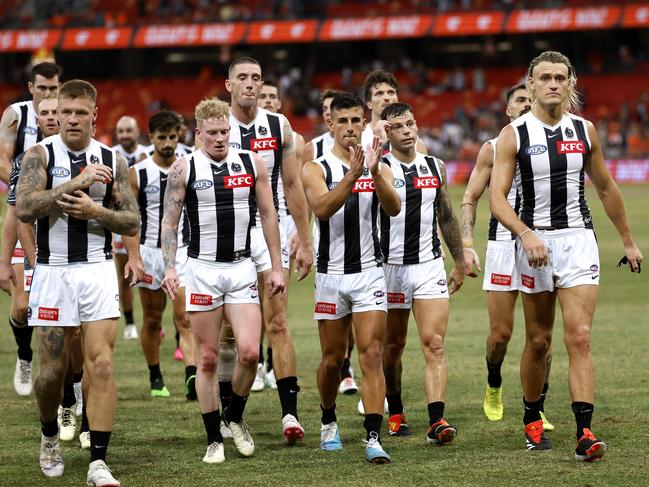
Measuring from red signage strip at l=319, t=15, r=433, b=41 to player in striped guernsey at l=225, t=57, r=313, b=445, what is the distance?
37.2 meters

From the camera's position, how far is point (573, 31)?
46562 mm

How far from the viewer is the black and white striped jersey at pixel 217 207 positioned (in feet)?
24.4

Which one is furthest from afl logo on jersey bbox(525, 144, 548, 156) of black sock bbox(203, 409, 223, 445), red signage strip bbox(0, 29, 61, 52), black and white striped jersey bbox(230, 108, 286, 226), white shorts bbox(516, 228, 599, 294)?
red signage strip bbox(0, 29, 61, 52)

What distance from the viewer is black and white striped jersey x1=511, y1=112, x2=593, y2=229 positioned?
290 inches

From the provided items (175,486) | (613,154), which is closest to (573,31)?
(613,154)

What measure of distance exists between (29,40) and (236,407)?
1730 inches

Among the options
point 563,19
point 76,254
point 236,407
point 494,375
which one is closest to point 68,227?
point 76,254

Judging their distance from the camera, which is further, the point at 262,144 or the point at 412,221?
the point at 262,144

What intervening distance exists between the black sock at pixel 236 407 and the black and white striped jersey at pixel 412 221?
Answer: 1.34m

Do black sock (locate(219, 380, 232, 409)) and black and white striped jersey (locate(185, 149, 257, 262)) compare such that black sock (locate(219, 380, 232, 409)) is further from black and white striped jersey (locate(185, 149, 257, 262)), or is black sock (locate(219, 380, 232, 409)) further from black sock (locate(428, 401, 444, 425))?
black sock (locate(428, 401, 444, 425))

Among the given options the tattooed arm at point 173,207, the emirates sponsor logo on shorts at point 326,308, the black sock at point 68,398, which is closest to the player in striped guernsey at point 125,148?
the black sock at point 68,398

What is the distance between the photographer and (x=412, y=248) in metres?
8.06

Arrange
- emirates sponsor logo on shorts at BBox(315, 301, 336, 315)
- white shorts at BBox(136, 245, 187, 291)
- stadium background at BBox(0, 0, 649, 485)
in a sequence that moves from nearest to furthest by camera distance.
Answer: emirates sponsor logo on shorts at BBox(315, 301, 336, 315) < white shorts at BBox(136, 245, 187, 291) < stadium background at BBox(0, 0, 649, 485)

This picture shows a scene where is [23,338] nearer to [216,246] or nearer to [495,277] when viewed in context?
[216,246]
